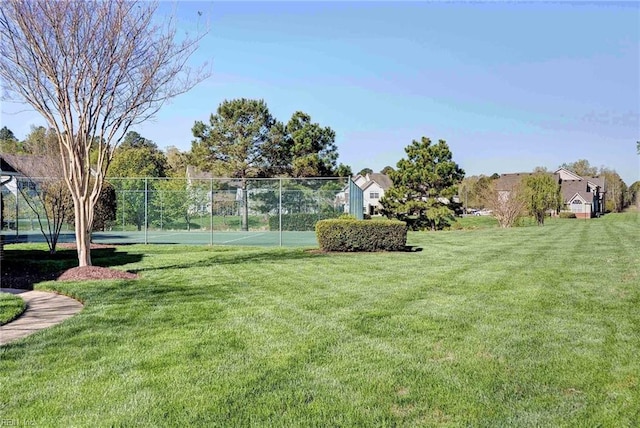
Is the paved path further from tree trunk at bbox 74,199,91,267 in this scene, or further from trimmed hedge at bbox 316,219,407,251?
trimmed hedge at bbox 316,219,407,251

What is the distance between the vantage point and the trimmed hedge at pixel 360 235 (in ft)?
40.2

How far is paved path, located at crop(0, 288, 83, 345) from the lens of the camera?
4492 millimetres

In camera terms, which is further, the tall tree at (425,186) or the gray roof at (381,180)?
the gray roof at (381,180)

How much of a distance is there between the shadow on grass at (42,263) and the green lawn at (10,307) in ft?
3.47

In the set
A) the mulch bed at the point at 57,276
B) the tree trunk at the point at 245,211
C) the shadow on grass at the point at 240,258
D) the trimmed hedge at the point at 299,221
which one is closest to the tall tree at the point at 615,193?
the trimmed hedge at the point at 299,221

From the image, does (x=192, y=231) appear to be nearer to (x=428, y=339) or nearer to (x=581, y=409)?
(x=428, y=339)

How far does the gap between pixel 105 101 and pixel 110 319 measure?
482cm

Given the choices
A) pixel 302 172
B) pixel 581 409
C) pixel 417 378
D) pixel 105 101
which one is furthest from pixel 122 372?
pixel 302 172

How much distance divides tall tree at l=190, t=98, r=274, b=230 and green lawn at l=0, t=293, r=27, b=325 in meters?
23.4

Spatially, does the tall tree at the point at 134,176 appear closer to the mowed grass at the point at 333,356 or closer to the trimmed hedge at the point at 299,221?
the trimmed hedge at the point at 299,221

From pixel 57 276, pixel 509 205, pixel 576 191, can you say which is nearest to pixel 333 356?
pixel 57 276

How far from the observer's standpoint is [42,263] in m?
9.36

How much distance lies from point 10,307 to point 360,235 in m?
8.14

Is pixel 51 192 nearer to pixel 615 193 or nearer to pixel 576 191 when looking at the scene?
pixel 576 191
